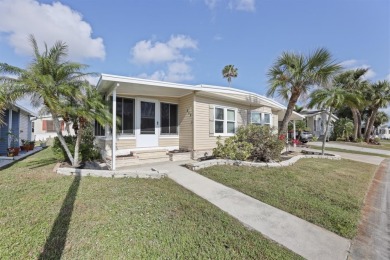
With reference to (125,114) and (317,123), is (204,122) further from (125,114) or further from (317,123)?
(317,123)

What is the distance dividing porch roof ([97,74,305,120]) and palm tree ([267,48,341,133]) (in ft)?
4.73

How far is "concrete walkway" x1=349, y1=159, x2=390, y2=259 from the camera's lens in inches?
117

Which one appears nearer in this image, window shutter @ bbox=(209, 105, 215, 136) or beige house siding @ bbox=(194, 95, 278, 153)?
beige house siding @ bbox=(194, 95, 278, 153)

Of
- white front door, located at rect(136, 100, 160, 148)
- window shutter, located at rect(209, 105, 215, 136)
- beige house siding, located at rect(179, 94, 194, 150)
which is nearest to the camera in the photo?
white front door, located at rect(136, 100, 160, 148)

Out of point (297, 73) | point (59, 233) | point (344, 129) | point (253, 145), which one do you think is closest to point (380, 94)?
point (344, 129)

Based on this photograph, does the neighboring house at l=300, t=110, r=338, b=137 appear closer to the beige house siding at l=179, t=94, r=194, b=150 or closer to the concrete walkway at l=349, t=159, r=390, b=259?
the beige house siding at l=179, t=94, r=194, b=150

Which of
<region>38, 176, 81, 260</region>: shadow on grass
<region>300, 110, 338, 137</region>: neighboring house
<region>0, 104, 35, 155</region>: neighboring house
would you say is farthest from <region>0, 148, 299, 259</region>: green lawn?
<region>300, 110, 338, 137</region>: neighboring house

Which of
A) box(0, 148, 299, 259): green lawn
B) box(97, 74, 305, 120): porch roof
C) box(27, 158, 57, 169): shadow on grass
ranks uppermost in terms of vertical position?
box(97, 74, 305, 120): porch roof

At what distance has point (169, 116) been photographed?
33.1 feet

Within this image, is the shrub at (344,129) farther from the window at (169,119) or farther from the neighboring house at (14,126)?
the neighboring house at (14,126)

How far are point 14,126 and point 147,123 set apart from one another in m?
9.72

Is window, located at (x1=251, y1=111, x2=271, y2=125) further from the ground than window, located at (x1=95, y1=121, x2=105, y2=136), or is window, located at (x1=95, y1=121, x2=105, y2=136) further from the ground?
window, located at (x1=251, y1=111, x2=271, y2=125)

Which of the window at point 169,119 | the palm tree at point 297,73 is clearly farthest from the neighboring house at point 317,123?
the window at point 169,119

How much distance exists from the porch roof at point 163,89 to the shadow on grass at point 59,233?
165 inches
